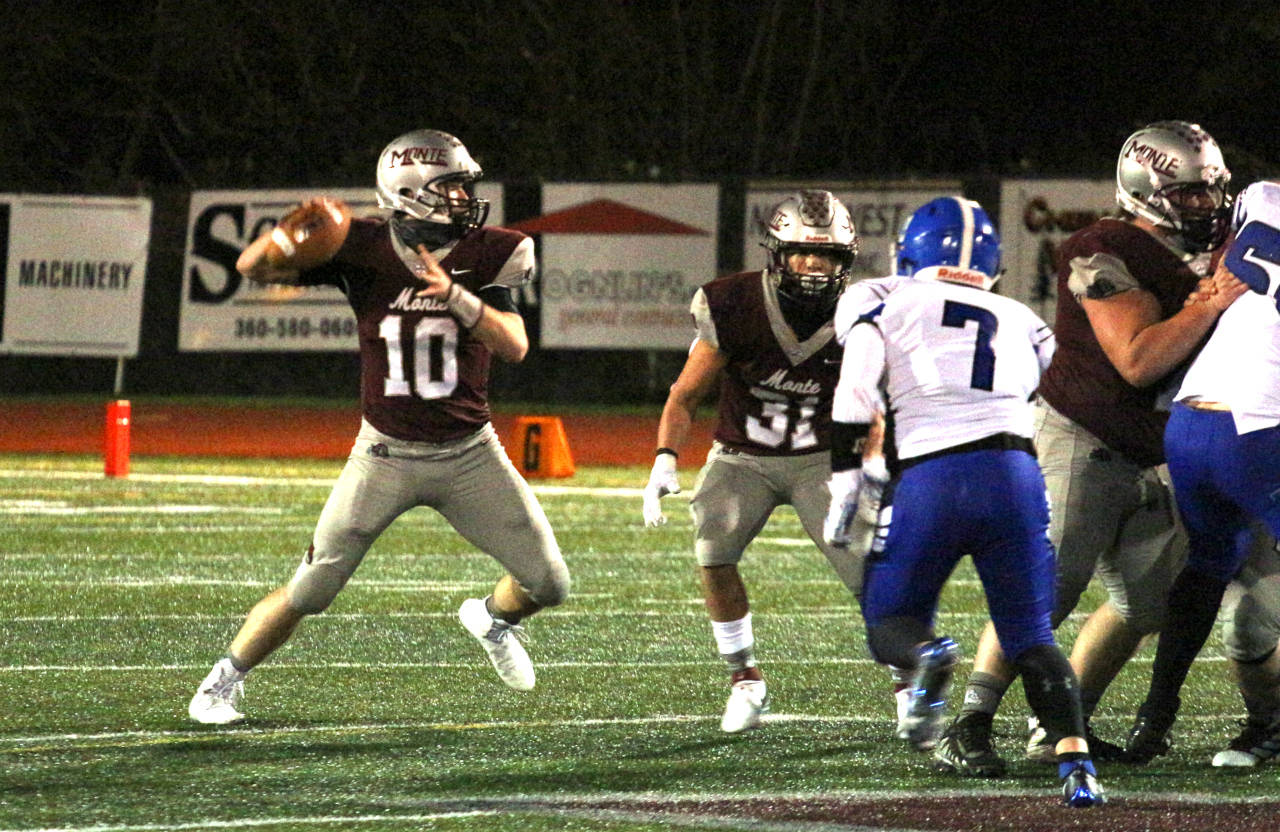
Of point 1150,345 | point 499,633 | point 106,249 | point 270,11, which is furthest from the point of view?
point 270,11

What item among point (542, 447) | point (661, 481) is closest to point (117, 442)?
point (542, 447)

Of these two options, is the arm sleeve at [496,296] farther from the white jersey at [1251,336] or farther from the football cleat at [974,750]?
the white jersey at [1251,336]

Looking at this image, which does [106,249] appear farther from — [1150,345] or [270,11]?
[1150,345]

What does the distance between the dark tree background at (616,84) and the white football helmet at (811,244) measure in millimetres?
19214

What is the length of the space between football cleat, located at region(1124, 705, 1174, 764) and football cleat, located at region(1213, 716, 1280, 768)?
15 centimetres

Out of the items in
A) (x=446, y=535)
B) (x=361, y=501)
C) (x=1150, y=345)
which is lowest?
(x=446, y=535)

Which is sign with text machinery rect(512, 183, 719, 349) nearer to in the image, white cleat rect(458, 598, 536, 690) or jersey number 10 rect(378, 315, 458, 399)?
white cleat rect(458, 598, 536, 690)

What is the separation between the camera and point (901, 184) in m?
19.8

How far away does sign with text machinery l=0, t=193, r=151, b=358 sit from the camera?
21031 mm

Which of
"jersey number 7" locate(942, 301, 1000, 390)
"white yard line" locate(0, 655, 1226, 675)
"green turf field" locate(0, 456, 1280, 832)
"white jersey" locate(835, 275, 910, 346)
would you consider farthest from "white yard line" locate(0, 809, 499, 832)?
"white yard line" locate(0, 655, 1226, 675)

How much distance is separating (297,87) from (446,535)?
1815 cm

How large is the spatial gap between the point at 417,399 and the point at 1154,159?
211cm

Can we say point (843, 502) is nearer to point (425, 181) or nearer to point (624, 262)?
point (425, 181)

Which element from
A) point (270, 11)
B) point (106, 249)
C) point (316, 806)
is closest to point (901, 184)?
point (106, 249)
